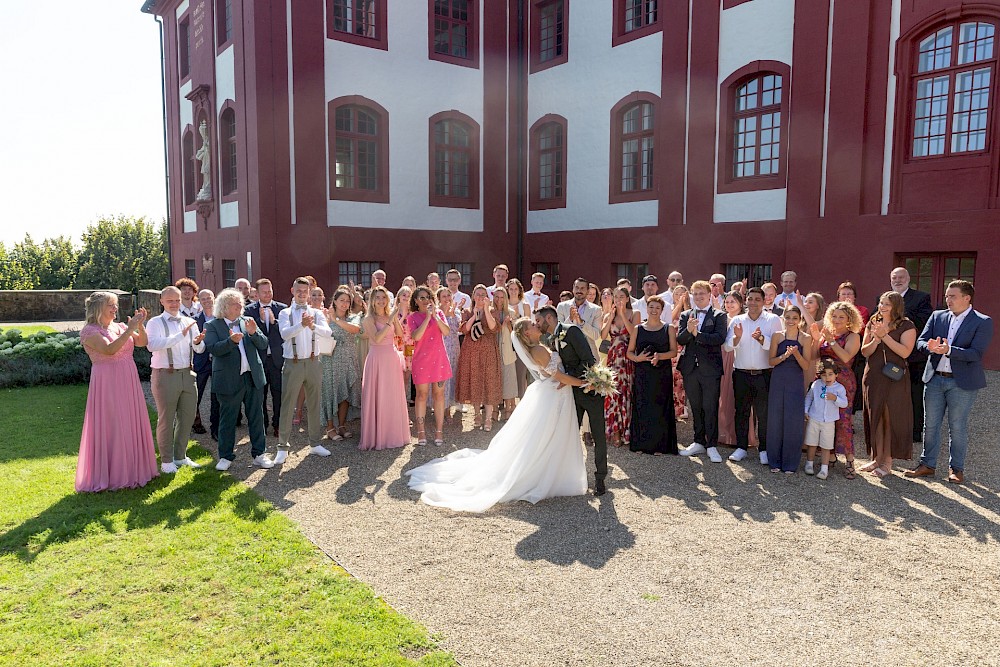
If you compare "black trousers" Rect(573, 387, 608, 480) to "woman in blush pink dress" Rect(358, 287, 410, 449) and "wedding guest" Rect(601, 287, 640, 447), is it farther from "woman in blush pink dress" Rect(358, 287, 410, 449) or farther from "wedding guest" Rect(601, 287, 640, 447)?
"woman in blush pink dress" Rect(358, 287, 410, 449)

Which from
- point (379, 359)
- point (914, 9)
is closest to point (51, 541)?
point (379, 359)

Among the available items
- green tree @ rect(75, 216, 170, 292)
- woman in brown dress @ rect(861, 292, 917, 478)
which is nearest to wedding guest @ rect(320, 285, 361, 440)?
woman in brown dress @ rect(861, 292, 917, 478)

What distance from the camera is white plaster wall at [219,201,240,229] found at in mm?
18000

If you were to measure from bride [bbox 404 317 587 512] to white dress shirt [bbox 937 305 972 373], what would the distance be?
3.88 meters

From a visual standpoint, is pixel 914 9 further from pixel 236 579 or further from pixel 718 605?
pixel 236 579

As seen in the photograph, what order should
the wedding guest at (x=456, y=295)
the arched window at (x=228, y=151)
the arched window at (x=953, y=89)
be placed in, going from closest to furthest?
1. the wedding guest at (x=456, y=295)
2. the arched window at (x=953, y=89)
3. the arched window at (x=228, y=151)

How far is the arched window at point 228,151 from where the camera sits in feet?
60.5

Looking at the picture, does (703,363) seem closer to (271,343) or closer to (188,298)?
(271,343)

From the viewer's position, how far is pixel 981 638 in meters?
4.26

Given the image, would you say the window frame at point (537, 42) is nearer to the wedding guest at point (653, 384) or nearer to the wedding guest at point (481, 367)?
the wedding guest at point (481, 367)

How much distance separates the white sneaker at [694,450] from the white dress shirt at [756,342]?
1.12m

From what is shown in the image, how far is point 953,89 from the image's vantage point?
12812 millimetres

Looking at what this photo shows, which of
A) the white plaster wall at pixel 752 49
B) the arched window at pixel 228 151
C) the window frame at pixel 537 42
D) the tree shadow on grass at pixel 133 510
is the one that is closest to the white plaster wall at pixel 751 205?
the white plaster wall at pixel 752 49

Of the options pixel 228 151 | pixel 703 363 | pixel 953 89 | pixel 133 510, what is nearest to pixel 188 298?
pixel 133 510
